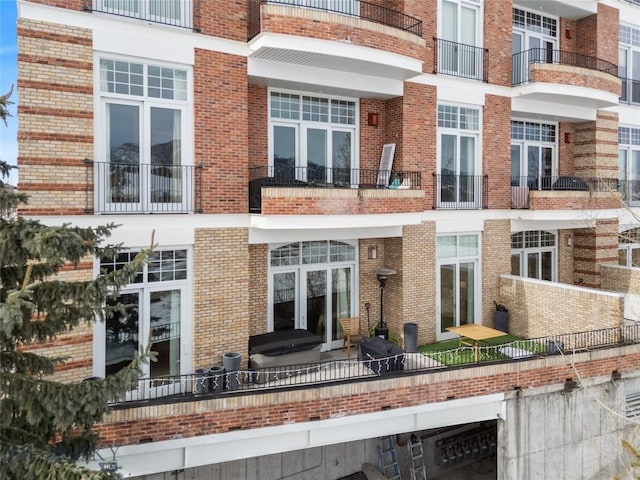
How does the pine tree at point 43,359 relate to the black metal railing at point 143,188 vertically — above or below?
below

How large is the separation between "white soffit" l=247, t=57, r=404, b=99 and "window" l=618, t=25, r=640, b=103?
10.9 metres

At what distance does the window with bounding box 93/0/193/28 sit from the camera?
9.92 metres

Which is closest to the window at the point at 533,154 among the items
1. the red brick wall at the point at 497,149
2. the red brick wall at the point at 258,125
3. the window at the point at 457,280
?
the red brick wall at the point at 497,149

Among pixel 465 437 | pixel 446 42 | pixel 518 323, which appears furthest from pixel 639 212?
pixel 465 437

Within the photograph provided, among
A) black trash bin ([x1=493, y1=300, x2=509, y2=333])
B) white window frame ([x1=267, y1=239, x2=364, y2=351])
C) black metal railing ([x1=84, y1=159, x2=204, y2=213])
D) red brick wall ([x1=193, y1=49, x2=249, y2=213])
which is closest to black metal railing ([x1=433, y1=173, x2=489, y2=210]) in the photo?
white window frame ([x1=267, y1=239, x2=364, y2=351])

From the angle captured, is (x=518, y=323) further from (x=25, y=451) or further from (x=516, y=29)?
(x=25, y=451)

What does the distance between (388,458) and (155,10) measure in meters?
11.8

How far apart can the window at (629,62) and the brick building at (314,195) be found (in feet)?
6.92

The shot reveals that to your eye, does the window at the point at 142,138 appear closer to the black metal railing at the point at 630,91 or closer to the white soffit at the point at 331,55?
the white soffit at the point at 331,55

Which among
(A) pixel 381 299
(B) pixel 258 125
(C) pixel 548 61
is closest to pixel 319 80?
(B) pixel 258 125

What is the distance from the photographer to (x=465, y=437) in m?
13.0

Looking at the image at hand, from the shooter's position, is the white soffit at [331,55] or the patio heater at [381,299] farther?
the patio heater at [381,299]

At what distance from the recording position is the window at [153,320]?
9.83m

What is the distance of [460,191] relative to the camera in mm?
14688
